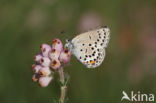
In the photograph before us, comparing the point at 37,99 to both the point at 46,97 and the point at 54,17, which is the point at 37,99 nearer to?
the point at 46,97

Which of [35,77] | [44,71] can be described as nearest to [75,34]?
[35,77]

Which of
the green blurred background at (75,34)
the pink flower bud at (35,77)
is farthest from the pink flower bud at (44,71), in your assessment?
the green blurred background at (75,34)

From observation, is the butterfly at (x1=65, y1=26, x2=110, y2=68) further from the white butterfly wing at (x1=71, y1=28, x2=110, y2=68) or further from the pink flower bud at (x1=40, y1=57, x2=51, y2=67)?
the pink flower bud at (x1=40, y1=57, x2=51, y2=67)

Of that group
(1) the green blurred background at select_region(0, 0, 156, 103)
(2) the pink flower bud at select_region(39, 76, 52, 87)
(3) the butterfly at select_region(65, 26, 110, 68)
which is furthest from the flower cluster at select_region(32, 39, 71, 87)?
(1) the green blurred background at select_region(0, 0, 156, 103)

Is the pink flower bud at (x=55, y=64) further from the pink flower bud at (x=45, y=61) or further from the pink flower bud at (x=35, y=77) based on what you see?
the pink flower bud at (x=35, y=77)

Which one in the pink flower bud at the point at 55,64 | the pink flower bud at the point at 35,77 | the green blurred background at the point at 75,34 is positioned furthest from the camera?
the green blurred background at the point at 75,34

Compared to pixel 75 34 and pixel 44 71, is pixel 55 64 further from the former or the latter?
pixel 75 34
